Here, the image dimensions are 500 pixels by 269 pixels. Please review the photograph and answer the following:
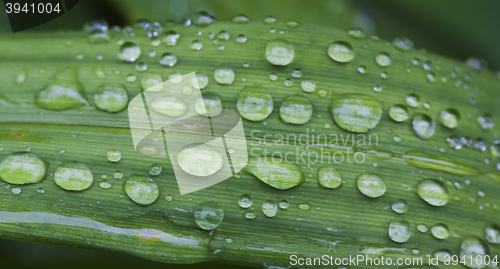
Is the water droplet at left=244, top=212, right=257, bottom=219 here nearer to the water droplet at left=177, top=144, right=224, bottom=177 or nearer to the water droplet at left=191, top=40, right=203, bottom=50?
the water droplet at left=177, top=144, right=224, bottom=177

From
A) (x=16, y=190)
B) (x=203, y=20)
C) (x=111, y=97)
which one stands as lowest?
(x=16, y=190)

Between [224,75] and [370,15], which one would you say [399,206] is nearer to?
[224,75]

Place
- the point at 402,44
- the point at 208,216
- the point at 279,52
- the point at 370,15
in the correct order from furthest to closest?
the point at 370,15 → the point at 402,44 → the point at 279,52 → the point at 208,216

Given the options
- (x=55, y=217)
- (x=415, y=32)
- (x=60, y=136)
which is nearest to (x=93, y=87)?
(x=60, y=136)

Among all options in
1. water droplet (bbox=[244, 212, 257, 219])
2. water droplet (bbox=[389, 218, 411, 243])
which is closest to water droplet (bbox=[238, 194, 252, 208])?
water droplet (bbox=[244, 212, 257, 219])

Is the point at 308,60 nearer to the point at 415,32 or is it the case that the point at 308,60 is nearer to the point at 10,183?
the point at 10,183

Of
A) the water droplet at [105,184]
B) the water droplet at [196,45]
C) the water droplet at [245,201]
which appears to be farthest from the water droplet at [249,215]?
the water droplet at [196,45]

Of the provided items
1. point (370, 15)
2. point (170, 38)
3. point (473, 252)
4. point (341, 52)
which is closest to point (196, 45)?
point (170, 38)

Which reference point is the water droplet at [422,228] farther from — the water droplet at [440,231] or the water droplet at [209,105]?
the water droplet at [209,105]
